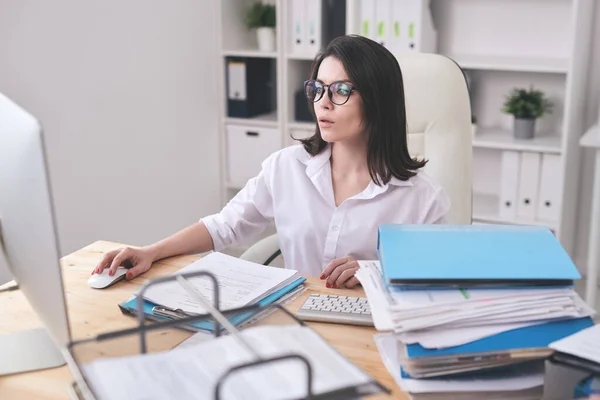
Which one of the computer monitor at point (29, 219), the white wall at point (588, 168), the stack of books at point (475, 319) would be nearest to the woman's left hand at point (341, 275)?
the stack of books at point (475, 319)

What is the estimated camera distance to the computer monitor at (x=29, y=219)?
984 mm

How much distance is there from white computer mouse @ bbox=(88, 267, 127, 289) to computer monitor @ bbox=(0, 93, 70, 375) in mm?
329

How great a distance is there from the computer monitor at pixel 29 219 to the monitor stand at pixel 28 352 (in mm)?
11

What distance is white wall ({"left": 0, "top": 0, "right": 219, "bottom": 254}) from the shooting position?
2.65 m

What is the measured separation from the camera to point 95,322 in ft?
4.70

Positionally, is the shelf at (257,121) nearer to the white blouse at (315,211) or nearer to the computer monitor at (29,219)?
the white blouse at (315,211)

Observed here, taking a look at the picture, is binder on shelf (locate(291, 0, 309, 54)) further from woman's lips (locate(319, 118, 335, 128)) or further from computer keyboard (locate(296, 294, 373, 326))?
computer keyboard (locate(296, 294, 373, 326))

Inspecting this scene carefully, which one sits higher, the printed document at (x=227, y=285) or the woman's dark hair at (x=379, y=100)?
the woman's dark hair at (x=379, y=100)

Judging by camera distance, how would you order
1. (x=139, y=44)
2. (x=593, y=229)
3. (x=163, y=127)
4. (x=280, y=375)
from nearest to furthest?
1. (x=280, y=375)
2. (x=593, y=229)
3. (x=139, y=44)
4. (x=163, y=127)

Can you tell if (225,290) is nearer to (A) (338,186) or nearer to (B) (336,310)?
(B) (336,310)

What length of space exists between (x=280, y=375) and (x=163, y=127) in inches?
100

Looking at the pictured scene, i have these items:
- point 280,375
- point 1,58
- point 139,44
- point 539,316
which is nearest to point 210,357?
point 280,375

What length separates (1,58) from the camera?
8.19 ft

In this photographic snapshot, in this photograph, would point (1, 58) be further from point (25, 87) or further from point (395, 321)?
point (395, 321)
